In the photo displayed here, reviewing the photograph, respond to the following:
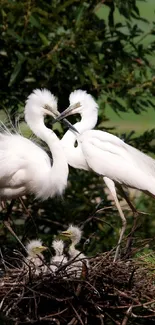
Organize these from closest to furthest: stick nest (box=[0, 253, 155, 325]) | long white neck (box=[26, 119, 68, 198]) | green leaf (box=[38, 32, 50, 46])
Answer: stick nest (box=[0, 253, 155, 325]) < long white neck (box=[26, 119, 68, 198]) < green leaf (box=[38, 32, 50, 46])

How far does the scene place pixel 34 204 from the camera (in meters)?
9.72

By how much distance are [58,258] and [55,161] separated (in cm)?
81

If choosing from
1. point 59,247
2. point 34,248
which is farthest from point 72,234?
point 34,248

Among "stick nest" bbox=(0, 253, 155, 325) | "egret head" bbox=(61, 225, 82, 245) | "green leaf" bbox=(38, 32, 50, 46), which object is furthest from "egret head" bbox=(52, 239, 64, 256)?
"green leaf" bbox=(38, 32, 50, 46)

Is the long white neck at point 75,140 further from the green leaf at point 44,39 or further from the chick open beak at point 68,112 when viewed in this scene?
the green leaf at point 44,39

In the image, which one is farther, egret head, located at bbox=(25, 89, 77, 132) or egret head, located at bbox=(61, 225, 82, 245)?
egret head, located at bbox=(25, 89, 77, 132)

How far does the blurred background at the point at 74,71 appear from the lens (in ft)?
30.8

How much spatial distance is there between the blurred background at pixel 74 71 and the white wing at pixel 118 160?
2.86ft

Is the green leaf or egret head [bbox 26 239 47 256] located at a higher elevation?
the green leaf

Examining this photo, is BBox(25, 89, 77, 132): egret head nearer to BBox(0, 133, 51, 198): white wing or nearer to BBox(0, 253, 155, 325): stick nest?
BBox(0, 133, 51, 198): white wing

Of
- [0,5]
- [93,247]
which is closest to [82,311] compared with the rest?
[93,247]

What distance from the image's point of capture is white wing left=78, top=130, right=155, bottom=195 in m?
8.46

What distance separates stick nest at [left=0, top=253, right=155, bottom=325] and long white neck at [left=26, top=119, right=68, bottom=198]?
1272mm

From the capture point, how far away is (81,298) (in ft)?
23.3
